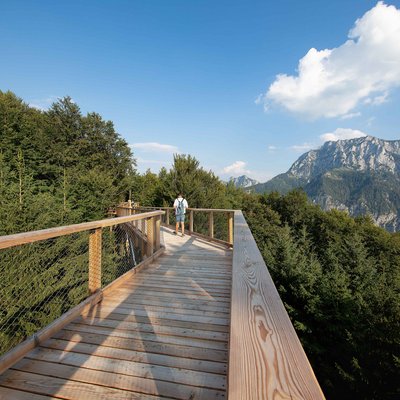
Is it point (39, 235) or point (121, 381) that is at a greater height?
point (39, 235)

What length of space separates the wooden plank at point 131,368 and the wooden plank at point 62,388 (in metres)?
0.09

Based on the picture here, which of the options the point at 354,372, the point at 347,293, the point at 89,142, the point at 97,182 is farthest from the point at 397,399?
the point at 89,142

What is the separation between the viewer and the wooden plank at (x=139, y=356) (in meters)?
2.01

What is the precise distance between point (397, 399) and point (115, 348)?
34.7 feet

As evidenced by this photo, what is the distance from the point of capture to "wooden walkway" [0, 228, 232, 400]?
5.79ft

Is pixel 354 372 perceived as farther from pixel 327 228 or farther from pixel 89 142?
pixel 89 142

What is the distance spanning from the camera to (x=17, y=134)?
22359mm

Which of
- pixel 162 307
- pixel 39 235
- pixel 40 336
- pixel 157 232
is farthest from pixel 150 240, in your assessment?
pixel 39 235

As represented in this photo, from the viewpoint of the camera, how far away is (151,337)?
246cm

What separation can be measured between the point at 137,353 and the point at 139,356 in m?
0.05

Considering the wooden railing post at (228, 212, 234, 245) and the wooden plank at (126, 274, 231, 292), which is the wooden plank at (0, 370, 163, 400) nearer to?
the wooden plank at (126, 274, 231, 292)

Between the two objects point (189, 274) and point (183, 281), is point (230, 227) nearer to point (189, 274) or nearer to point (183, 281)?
point (189, 274)

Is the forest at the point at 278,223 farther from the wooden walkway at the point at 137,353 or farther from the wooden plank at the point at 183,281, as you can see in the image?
the wooden walkway at the point at 137,353

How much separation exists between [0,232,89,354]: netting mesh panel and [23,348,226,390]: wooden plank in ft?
16.6
